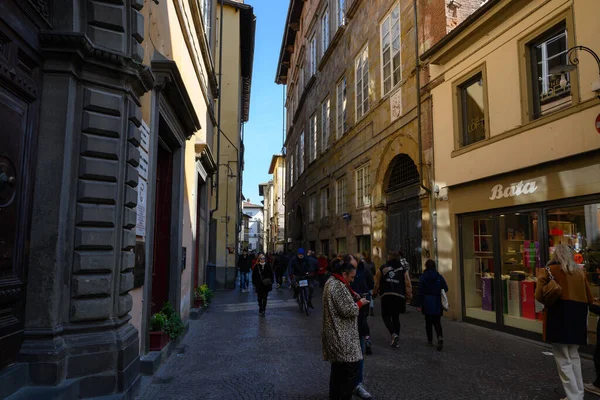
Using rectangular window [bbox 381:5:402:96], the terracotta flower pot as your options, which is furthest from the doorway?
the terracotta flower pot

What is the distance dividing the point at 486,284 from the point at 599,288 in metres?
3.09

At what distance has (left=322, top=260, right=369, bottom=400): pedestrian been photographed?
4680mm

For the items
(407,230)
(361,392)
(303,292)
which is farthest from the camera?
(407,230)

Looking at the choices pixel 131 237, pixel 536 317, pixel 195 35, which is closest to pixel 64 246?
pixel 131 237

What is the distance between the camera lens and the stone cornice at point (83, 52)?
4684 millimetres

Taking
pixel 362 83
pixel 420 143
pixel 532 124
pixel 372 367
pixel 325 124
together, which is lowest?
pixel 372 367

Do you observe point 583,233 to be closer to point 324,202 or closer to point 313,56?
point 324,202

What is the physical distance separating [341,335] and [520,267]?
629cm

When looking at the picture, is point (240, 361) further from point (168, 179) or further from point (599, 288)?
point (599, 288)

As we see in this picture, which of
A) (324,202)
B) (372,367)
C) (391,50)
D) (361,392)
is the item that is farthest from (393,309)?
(324,202)

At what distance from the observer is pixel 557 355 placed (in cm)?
509

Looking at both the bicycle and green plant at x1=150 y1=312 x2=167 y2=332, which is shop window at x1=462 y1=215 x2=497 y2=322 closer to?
the bicycle

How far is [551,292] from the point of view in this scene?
5.02 m

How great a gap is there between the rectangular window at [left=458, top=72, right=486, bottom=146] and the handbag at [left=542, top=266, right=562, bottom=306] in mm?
6118
